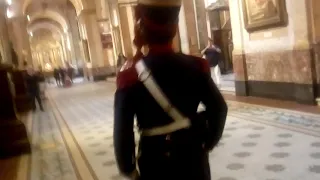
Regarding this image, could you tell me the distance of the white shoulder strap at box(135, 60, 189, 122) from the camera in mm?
1882

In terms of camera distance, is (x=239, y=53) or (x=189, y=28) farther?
(x=189, y=28)

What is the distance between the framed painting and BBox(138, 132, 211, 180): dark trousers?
7.26 meters

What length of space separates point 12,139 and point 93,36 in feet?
83.4

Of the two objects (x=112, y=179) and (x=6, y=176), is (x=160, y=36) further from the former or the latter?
(x=6, y=176)

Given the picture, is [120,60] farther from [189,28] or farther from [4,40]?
[189,28]

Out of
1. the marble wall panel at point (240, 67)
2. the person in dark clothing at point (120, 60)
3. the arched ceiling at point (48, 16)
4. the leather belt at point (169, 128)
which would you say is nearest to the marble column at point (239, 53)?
the marble wall panel at point (240, 67)

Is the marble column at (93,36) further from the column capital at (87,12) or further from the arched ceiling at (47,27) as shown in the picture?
the arched ceiling at (47,27)

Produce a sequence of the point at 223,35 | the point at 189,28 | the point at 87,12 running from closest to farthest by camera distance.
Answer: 1. the point at 189,28
2. the point at 223,35
3. the point at 87,12

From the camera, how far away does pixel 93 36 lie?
106 ft

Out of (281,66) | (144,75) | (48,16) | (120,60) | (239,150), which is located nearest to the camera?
(144,75)

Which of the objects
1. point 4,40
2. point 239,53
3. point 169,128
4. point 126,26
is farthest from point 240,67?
point 126,26

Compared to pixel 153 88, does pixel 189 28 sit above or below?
above

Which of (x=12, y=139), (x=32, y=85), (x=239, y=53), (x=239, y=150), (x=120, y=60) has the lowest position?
(x=239, y=150)

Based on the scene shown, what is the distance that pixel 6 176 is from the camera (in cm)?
602
